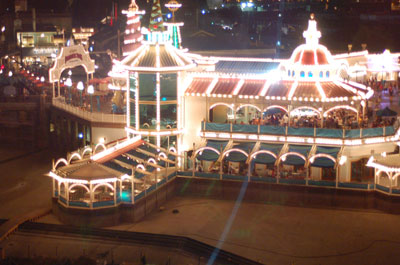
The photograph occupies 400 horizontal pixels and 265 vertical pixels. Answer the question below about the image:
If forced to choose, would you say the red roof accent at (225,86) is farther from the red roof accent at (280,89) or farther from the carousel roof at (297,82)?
the red roof accent at (280,89)

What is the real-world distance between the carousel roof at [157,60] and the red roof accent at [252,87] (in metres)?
3.92

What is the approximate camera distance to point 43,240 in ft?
144

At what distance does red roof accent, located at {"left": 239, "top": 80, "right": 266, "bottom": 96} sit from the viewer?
5391cm

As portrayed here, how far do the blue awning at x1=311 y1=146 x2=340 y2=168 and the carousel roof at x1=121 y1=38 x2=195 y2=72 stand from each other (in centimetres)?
1091

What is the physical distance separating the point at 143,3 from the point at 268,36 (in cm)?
2147

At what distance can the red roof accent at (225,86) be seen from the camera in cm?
5445

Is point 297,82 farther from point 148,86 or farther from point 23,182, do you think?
point 23,182

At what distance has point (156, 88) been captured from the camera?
2100 inches

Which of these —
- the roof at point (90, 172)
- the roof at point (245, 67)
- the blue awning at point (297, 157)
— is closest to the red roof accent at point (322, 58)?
the roof at point (245, 67)

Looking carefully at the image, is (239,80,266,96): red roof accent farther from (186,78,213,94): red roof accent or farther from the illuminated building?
(186,78,213,94): red roof accent

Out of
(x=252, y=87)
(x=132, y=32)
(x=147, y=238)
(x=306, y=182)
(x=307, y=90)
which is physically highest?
(x=132, y=32)

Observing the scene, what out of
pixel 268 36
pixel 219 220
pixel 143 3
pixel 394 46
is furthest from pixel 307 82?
pixel 143 3

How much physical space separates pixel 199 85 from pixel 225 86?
1842mm

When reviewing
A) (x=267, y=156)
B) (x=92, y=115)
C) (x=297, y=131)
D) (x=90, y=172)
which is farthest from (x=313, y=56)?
(x=92, y=115)
